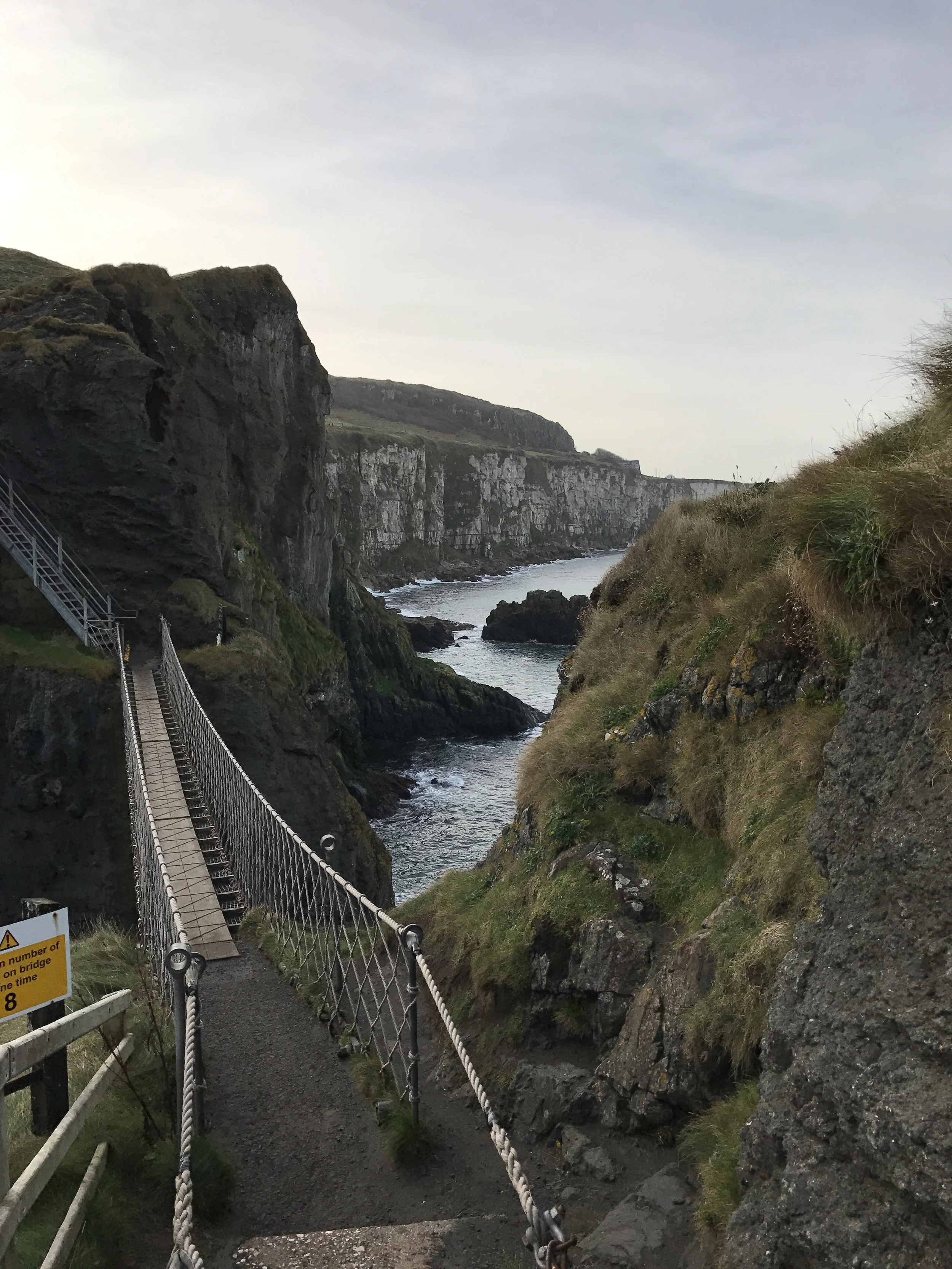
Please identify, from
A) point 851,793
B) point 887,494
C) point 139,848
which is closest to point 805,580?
point 887,494

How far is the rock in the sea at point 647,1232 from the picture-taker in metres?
4.00

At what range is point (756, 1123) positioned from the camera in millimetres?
3605

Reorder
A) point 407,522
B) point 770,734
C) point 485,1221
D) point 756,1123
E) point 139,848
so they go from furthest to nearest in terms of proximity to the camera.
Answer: point 407,522
point 139,848
point 770,734
point 485,1221
point 756,1123

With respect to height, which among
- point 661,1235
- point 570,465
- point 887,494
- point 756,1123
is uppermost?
point 570,465

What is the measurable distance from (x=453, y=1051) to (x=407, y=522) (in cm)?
12123

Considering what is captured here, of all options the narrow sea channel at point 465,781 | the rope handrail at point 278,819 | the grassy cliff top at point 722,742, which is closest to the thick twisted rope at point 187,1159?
the rope handrail at point 278,819

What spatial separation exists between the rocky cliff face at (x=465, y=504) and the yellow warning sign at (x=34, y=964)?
87.3 meters

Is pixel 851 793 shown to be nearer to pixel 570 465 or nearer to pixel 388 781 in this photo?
pixel 388 781

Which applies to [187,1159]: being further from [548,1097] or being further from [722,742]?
[722,742]

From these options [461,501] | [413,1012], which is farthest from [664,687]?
[461,501]

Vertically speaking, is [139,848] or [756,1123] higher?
[756,1123]

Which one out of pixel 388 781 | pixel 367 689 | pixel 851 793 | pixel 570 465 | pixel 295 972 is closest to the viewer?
pixel 851 793

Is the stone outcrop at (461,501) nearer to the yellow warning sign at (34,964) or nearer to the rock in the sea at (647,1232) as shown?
the yellow warning sign at (34,964)

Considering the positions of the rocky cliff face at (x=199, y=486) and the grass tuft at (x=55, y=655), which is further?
the rocky cliff face at (x=199, y=486)
